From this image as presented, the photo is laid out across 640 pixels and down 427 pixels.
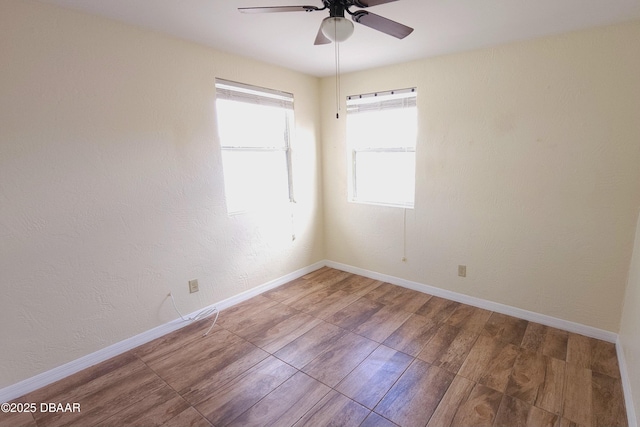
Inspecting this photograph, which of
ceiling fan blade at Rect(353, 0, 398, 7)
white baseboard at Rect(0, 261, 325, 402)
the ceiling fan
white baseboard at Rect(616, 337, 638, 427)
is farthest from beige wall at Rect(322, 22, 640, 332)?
white baseboard at Rect(0, 261, 325, 402)

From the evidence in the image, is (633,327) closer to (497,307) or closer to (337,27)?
(497,307)

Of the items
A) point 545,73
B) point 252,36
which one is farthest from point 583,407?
point 252,36

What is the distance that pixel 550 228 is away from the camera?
255 centimetres

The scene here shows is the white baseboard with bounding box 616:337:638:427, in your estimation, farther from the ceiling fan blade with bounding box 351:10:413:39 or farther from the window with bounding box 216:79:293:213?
the window with bounding box 216:79:293:213

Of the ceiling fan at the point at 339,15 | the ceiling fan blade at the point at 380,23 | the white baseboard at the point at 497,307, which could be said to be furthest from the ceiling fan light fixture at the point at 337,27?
the white baseboard at the point at 497,307

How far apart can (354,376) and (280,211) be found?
1952mm

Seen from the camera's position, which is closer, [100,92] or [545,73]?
[100,92]

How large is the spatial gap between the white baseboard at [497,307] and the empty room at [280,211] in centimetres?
2

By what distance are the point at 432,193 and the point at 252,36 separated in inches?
85.1

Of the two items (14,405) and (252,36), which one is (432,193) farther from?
(14,405)

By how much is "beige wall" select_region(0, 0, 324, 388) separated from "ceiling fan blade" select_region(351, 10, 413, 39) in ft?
5.19

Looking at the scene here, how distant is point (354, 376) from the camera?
208cm

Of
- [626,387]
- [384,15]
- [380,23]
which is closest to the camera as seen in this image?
[380,23]

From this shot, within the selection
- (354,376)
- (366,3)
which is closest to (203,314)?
(354,376)
